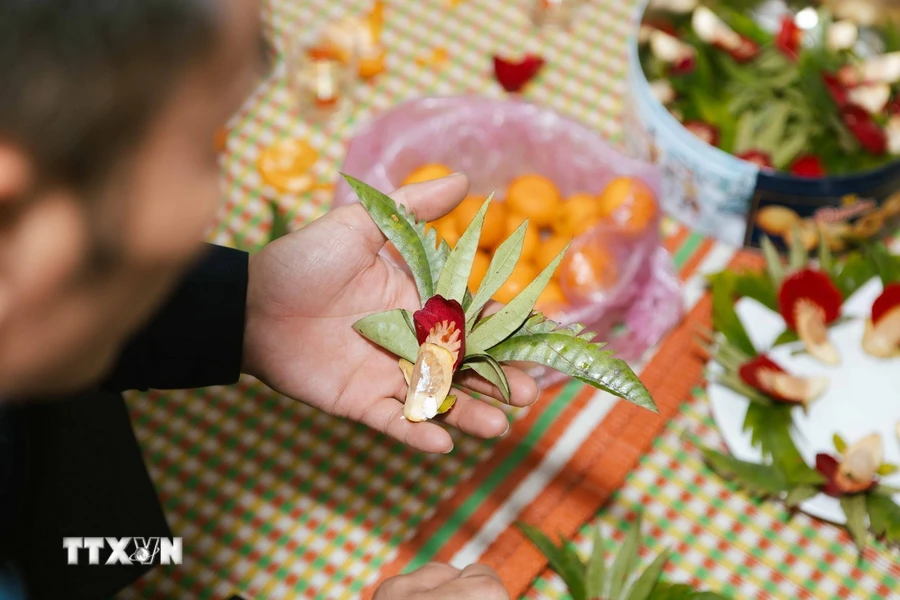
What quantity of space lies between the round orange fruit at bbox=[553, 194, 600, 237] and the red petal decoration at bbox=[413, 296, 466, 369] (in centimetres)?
37

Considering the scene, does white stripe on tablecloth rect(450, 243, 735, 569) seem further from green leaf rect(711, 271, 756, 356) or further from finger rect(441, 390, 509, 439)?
finger rect(441, 390, 509, 439)

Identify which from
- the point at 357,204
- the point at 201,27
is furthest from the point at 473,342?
the point at 201,27

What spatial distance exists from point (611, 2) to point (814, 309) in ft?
2.31

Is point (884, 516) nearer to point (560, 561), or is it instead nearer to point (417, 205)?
point (560, 561)

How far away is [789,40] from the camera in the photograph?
4.34 ft

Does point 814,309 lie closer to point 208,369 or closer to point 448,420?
point 448,420

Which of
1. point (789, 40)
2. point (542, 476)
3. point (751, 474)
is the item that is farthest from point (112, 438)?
point (789, 40)

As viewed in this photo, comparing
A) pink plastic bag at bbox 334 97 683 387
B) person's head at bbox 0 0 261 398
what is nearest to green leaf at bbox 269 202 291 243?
pink plastic bag at bbox 334 97 683 387

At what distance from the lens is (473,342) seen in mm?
857

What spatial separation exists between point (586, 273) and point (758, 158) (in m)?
0.32

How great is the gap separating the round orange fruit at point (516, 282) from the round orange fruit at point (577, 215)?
72 millimetres

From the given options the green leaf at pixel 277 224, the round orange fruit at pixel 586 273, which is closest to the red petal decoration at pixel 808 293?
the round orange fruit at pixel 586 273

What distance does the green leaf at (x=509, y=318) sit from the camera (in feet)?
2.71

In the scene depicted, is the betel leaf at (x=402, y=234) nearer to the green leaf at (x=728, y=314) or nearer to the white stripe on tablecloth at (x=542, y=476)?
the white stripe on tablecloth at (x=542, y=476)
